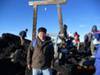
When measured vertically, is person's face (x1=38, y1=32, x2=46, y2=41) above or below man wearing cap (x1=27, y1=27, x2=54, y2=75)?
above

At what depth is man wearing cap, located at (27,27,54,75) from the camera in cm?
777

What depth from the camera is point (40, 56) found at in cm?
777

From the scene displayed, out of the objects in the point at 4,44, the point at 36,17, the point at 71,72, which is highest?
the point at 36,17

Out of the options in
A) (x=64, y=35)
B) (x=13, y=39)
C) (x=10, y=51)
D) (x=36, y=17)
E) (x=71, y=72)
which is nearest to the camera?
(x=71, y=72)

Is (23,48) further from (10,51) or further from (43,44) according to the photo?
(43,44)

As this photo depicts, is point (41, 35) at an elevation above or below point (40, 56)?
above

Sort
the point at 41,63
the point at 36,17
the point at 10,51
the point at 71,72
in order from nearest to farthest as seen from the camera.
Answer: the point at 41,63, the point at 71,72, the point at 10,51, the point at 36,17

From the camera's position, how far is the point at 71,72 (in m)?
10.3

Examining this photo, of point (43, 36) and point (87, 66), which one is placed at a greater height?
point (43, 36)

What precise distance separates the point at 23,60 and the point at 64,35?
11.7 ft

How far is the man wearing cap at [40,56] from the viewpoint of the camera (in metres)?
7.77

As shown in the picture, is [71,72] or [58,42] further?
[58,42]

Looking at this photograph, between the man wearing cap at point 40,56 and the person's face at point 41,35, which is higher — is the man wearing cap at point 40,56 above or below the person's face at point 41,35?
below

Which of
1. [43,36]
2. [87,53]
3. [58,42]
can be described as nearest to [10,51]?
[58,42]
